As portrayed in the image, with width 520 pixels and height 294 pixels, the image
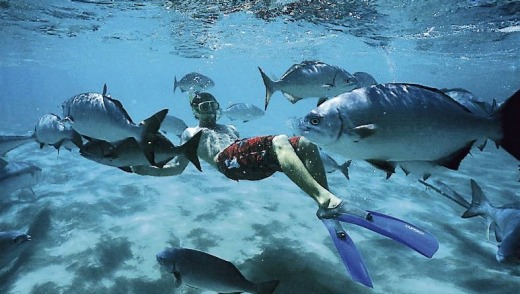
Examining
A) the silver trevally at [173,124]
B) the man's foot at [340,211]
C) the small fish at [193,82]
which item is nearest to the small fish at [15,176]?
the silver trevally at [173,124]

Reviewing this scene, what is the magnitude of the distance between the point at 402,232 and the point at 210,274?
205 cm

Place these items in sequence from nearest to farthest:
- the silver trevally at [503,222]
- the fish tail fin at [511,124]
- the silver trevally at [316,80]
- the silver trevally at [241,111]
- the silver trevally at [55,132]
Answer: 1. the fish tail fin at [511,124]
2. the silver trevally at [503,222]
3. the silver trevally at [55,132]
4. the silver trevally at [316,80]
5. the silver trevally at [241,111]

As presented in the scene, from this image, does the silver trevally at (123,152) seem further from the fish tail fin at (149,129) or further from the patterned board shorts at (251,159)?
the patterned board shorts at (251,159)

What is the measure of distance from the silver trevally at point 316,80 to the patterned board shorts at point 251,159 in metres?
1.18

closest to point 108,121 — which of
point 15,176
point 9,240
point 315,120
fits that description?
point 315,120

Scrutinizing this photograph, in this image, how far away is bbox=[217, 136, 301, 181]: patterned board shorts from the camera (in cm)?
455

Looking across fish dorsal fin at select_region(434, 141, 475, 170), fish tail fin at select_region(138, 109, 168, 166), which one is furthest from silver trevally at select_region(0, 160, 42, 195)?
fish dorsal fin at select_region(434, 141, 475, 170)

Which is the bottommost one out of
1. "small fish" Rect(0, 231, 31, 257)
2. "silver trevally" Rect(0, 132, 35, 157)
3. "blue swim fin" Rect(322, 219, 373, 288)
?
"small fish" Rect(0, 231, 31, 257)

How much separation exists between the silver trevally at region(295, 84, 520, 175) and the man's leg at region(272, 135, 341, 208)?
3.18 ft

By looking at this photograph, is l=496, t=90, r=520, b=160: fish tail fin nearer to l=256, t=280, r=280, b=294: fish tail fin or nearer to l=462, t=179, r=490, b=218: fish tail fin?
l=256, t=280, r=280, b=294: fish tail fin

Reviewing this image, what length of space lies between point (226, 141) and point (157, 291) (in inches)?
104

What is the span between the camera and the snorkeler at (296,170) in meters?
2.74

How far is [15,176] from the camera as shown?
250 inches

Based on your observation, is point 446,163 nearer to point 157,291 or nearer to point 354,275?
point 354,275
